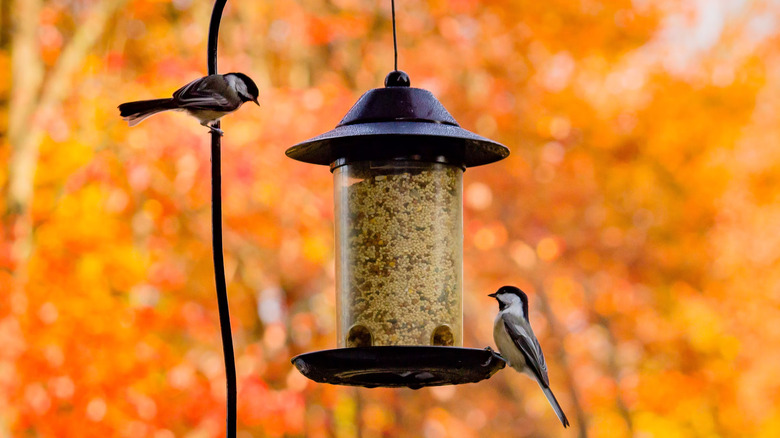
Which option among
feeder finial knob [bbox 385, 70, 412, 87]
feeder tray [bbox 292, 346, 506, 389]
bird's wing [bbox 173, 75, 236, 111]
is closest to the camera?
bird's wing [bbox 173, 75, 236, 111]

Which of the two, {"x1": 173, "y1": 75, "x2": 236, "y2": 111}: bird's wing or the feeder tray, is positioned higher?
{"x1": 173, "y1": 75, "x2": 236, "y2": 111}: bird's wing

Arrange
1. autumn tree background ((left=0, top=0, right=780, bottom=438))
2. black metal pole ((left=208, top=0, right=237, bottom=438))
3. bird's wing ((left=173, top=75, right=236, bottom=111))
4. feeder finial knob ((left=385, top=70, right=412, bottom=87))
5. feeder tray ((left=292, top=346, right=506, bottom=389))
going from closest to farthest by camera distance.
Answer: black metal pole ((left=208, top=0, right=237, bottom=438)), bird's wing ((left=173, top=75, right=236, bottom=111)), feeder tray ((left=292, top=346, right=506, bottom=389)), feeder finial knob ((left=385, top=70, right=412, bottom=87)), autumn tree background ((left=0, top=0, right=780, bottom=438))

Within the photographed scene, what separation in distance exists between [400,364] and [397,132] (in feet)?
2.60

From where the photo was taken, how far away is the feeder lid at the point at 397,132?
3400 mm

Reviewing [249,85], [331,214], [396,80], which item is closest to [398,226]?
[396,80]

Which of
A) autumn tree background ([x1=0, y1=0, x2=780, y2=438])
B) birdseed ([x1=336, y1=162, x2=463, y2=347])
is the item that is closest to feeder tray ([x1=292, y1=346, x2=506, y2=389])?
birdseed ([x1=336, y1=162, x2=463, y2=347])

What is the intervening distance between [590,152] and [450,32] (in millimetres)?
2107

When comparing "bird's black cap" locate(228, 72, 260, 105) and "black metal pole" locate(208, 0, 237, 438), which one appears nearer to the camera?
"black metal pole" locate(208, 0, 237, 438)

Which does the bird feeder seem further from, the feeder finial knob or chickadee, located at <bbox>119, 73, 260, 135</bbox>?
chickadee, located at <bbox>119, 73, 260, 135</bbox>

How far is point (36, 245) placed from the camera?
955 cm

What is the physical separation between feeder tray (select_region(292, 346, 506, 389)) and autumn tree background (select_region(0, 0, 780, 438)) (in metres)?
6.50

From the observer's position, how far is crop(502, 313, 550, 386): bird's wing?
399cm

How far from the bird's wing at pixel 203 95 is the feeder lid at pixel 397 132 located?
1.61 ft

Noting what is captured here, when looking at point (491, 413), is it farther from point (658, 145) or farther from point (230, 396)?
point (230, 396)
